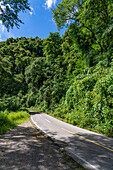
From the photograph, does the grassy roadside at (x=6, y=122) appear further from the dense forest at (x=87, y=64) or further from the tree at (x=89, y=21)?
the tree at (x=89, y=21)

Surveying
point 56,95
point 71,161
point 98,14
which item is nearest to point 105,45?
point 98,14

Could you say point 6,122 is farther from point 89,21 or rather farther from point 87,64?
point 89,21

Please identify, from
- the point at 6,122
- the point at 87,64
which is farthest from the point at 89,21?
the point at 6,122

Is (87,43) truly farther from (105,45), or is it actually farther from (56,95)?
(56,95)

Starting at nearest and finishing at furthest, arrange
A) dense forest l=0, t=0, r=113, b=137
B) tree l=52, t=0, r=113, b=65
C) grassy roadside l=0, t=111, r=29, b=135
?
grassy roadside l=0, t=111, r=29, b=135 < dense forest l=0, t=0, r=113, b=137 < tree l=52, t=0, r=113, b=65

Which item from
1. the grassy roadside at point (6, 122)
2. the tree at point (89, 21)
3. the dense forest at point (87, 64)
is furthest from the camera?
the tree at point (89, 21)

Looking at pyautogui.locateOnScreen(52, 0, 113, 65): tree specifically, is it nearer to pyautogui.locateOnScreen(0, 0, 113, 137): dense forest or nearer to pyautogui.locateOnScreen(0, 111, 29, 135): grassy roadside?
pyautogui.locateOnScreen(0, 0, 113, 137): dense forest

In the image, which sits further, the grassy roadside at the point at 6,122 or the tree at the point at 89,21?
the tree at the point at 89,21

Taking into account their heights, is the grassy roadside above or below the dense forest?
below

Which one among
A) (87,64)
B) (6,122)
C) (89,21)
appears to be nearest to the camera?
(6,122)

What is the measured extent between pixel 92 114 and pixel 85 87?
3.04 meters

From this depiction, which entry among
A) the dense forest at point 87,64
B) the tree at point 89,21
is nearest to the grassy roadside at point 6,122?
the dense forest at point 87,64

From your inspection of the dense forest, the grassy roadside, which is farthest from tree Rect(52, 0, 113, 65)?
the grassy roadside

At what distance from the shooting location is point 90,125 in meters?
10.4
